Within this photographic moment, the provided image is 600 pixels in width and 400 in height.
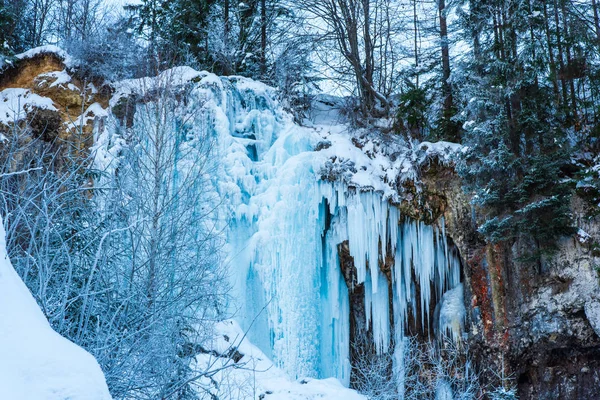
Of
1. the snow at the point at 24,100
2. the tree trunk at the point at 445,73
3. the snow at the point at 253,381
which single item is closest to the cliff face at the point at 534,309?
the tree trunk at the point at 445,73

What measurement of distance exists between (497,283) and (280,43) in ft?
26.5

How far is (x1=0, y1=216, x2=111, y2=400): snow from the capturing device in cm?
187

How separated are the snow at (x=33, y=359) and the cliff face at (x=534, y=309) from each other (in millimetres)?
8991

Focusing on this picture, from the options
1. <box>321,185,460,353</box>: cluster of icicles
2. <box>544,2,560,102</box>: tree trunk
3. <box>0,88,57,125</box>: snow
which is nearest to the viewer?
<box>544,2,560,102</box>: tree trunk

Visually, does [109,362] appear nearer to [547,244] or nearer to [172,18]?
[547,244]

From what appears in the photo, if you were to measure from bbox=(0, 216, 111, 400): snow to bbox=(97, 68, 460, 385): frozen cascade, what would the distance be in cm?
738

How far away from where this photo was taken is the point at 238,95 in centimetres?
1140

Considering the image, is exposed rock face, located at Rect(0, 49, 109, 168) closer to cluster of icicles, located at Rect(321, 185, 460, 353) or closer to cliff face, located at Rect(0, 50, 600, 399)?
cliff face, located at Rect(0, 50, 600, 399)

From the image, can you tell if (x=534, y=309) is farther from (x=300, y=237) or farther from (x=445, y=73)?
(x=445, y=73)

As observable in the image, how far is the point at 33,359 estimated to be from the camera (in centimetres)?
193

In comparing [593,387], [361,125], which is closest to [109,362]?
[593,387]

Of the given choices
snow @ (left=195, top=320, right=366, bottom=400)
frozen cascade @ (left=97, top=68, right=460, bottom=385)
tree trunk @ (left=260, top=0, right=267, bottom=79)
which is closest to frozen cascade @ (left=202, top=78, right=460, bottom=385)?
frozen cascade @ (left=97, top=68, right=460, bottom=385)

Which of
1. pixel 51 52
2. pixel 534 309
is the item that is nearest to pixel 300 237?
pixel 534 309

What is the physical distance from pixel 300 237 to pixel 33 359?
327 inches
